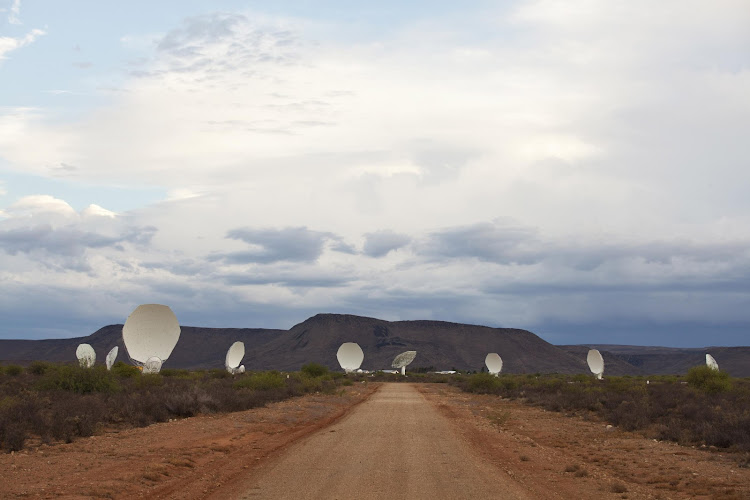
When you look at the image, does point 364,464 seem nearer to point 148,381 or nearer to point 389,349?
point 148,381

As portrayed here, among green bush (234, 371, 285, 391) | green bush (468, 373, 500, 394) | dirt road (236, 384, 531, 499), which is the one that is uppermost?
green bush (234, 371, 285, 391)

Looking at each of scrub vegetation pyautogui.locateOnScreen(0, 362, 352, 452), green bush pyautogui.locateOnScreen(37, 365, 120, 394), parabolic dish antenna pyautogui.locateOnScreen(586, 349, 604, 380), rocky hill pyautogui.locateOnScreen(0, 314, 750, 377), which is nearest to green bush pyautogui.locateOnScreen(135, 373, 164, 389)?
scrub vegetation pyautogui.locateOnScreen(0, 362, 352, 452)

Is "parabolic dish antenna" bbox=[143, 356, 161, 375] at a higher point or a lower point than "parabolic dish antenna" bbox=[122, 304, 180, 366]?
lower

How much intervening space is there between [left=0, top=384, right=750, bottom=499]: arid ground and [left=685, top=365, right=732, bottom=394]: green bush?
18933 mm

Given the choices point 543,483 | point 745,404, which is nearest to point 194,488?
point 543,483

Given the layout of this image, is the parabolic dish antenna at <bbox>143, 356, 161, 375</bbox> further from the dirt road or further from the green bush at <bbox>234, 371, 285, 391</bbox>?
the dirt road

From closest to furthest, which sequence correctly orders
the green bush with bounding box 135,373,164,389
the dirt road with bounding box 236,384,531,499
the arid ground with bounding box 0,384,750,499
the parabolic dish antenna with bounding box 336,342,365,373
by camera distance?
Answer: the dirt road with bounding box 236,384,531,499 → the arid ground with bounding box 0,384,750,499 → the green bush with bounding box 135,373,164,389 → the parabolic dish antenna with bounding box 336,342,365,373

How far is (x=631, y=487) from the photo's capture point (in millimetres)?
13297

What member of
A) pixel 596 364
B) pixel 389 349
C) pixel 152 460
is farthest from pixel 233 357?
pixel 389 349

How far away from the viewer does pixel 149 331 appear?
42.3 meters

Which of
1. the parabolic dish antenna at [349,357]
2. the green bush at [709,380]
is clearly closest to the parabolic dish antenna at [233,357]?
the parabolic dish antenna at [349,357]

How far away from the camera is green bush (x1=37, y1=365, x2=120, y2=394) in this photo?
96.3ft

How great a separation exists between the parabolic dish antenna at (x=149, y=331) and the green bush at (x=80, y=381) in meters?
11.6

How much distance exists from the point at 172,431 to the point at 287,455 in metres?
5.59
